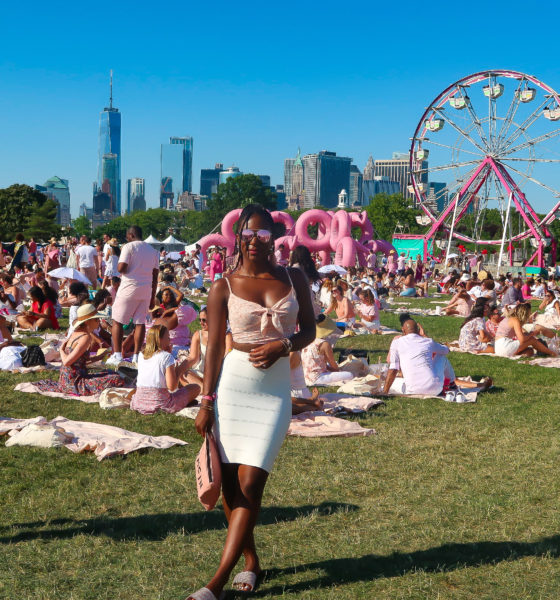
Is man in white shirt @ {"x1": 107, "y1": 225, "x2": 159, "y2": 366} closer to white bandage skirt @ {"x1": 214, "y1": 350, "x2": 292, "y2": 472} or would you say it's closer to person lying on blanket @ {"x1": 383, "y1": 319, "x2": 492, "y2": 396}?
person lying on blanket @ {"x1": 383, "y1": 319, "x2": 492, "y2": 396}

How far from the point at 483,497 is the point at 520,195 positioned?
41.7m

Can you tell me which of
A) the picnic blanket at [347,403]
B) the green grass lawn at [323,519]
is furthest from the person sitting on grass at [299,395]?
the green grass lawn at [323,519]

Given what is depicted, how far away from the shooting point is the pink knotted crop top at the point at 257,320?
3.27 metres

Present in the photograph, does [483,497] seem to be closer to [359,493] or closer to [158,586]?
[359,493]

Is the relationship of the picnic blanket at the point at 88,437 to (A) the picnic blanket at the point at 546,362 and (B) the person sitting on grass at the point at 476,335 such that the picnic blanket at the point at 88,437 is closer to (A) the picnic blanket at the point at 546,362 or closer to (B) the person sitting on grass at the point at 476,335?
(A) the picnic blanket at the point at 546,362

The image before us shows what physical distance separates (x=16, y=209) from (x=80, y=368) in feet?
246

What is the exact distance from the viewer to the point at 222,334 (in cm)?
335

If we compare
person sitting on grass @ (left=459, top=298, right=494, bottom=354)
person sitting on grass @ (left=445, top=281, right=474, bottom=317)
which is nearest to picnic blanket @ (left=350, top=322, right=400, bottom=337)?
person sitting on grass @ (left=459, top=298, right=494, bottom=354)

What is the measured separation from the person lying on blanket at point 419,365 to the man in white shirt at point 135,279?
10.4ft

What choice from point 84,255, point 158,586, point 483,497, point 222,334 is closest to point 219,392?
point 222,334

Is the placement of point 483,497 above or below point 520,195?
below

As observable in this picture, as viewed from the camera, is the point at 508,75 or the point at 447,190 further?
the point at 447,190

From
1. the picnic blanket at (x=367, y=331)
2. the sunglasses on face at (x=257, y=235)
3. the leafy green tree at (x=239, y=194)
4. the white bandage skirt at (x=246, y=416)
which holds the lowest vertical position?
the picnic blanket at (x=367, y=331)

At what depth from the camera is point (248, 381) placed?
3.25 metres
